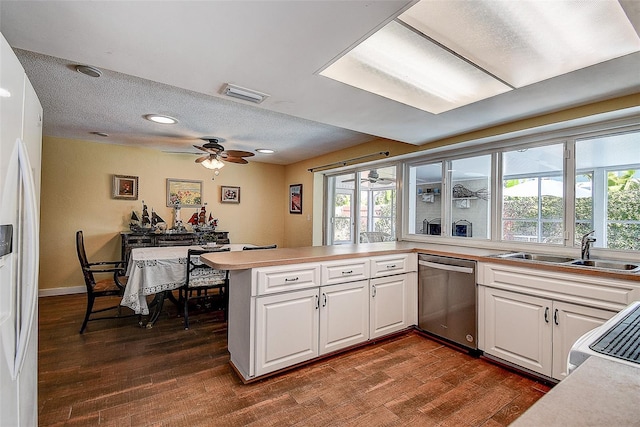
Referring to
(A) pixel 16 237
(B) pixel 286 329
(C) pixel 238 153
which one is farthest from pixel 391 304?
(A) pixel 16 237

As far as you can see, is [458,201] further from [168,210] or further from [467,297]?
[168,210]

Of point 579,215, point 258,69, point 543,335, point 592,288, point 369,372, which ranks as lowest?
point 369,372

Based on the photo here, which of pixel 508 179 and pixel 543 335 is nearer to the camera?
pixel 543 335

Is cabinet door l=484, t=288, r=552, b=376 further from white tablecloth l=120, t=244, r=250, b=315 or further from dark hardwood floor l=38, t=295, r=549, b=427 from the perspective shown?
white tablecloth l=120, t=244, r=250, b=315

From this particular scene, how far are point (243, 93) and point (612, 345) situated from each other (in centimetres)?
220

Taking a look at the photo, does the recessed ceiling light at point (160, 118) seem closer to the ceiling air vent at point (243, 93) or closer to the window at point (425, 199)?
the ceiling air vent at point (243, 93)

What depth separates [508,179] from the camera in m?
3.02

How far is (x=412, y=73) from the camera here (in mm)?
2090

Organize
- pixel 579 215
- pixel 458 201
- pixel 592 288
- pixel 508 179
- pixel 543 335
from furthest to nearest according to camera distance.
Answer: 1. pixel 458 201
2. pixel 508 179
3. pixel 579 215
4. pixel 543 335
5. pixel 592 288

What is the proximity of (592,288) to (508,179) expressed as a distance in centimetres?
138

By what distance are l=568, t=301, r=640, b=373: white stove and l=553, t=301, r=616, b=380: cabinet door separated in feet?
3.88

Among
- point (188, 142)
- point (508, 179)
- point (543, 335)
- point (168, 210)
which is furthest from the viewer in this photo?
point (168, 210)

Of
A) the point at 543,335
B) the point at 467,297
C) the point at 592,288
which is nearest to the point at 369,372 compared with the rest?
the point at 467,297

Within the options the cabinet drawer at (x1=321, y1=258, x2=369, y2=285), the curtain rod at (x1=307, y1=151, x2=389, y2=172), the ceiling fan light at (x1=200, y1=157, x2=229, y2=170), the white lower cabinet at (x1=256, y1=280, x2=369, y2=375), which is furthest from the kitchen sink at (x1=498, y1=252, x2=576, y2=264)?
the ceiling fan light at (x1=200, y1=157, x2=229, y2=170)
